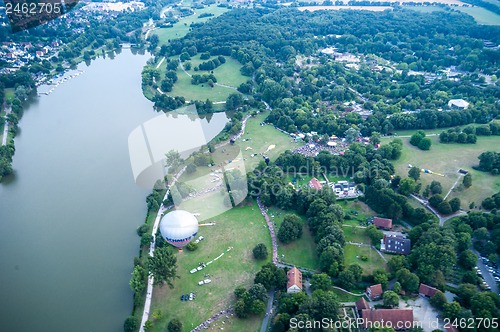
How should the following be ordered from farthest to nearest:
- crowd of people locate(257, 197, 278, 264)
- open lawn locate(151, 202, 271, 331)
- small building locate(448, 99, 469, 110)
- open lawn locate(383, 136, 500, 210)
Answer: small building locate(448, 99, 469, 110) < open lawn locate(383, 136, 500, 210) < crowd of people locate(257, 197, 278, 264) < open lawn locate(151, 202, 271, 331)

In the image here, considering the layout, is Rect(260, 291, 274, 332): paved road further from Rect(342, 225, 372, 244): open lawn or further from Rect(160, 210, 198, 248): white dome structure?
Rect(342, 225, 372, 244): open lawn

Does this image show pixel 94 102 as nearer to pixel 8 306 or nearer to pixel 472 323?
pixel 8 306

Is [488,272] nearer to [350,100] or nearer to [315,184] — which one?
[315,184]

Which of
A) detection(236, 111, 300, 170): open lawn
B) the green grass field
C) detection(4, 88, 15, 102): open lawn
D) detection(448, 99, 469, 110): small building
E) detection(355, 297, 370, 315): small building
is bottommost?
detection(236, 111, 300, 170): open lawn

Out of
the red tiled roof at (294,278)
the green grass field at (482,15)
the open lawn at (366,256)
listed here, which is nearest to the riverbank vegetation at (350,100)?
the open lawn at (366,256)

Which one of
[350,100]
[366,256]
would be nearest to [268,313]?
[366,256]

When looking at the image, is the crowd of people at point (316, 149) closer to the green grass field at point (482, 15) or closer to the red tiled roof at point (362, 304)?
the red tiled roof at point (362, 304)

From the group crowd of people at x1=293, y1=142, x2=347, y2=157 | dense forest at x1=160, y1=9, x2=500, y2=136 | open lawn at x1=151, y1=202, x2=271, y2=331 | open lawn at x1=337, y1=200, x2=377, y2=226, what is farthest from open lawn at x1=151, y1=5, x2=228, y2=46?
open lawn at x1=337, y1=200, x2=377, y2=226

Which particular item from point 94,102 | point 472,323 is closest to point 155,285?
point 472,323
